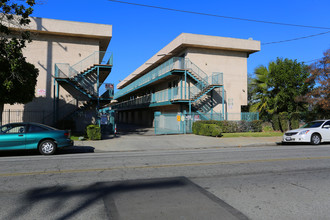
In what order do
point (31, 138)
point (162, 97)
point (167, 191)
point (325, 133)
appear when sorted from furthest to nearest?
point (162, 97), point (325, 133), point (31, 138), point (167, 191)

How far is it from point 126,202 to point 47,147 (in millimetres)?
7687

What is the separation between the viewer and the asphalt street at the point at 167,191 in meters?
4.01

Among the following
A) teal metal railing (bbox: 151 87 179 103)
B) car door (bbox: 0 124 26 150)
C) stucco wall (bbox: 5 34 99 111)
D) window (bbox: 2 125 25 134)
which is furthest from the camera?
teal metal railing (bbox: 151 87 179 103)

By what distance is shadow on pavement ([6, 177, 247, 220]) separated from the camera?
3.91 m

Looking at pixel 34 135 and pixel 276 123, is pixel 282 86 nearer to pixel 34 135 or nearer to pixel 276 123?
pixel 276 123

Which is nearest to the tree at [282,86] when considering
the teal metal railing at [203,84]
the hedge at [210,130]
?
the teal metal railing at [203,84]

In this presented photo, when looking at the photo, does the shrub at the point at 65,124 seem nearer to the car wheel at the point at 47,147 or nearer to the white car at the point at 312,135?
the car wheel at the point at 47,147

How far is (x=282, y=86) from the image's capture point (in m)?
25.3

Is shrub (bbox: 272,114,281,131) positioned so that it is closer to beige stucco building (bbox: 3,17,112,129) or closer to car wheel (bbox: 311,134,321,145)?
car wheel (bbox: 311,134,321,145)

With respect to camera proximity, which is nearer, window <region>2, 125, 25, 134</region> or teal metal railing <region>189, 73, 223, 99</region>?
window <region>2, 125, 25, 134</region>

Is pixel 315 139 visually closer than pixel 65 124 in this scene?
Yes

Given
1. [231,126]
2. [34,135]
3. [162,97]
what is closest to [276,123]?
[231,126]

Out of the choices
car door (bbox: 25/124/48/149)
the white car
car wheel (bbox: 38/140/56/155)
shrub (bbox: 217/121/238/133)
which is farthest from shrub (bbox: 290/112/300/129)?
car door (bbox: 25/124/48/149)

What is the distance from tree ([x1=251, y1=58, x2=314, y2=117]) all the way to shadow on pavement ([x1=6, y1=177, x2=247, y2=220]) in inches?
882
